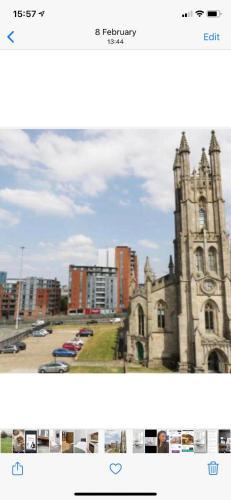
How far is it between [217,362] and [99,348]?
10.7 metres

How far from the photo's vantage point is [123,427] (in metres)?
4.96

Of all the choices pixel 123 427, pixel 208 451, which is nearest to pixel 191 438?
pixel 208 451

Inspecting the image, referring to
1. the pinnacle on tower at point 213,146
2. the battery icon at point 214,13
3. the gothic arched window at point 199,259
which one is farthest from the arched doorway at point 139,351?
the battery icon at point 214,13

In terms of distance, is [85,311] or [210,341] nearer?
[210,341]

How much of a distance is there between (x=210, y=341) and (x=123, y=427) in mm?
17997

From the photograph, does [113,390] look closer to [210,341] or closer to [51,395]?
[51,395]

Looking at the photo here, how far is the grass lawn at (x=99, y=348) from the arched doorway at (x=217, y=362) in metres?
7.90

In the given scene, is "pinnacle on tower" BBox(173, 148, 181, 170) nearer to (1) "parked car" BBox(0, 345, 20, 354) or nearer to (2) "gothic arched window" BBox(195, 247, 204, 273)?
(2) "gothic arched window" BBox(195, 247, 204, 273)

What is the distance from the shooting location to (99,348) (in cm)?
2733

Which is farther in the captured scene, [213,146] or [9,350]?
[213,146]

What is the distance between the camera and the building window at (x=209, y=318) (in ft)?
73.6

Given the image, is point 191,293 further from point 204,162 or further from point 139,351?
point 204,162
